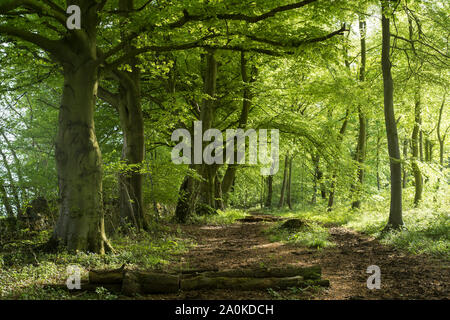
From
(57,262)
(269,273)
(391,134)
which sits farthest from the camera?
(391,134)

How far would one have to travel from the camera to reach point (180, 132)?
59.1 ft

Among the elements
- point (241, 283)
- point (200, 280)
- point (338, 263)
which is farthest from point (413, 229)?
point (200, 280)

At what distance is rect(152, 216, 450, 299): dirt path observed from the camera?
5055mm

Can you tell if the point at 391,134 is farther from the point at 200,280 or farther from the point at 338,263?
the point at 200,280

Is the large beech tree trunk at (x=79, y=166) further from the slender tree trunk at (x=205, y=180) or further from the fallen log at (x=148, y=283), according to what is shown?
the slender tree trunk at (x=205, y=180)

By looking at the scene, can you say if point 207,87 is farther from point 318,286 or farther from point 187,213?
point 318,286

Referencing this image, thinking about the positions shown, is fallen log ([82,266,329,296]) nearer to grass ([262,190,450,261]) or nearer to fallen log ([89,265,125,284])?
fallen log ([89,265,125,284])

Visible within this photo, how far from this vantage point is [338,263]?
7.39 metres

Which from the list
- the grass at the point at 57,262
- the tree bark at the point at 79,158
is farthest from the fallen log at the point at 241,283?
the tree bark at the point at 79,158

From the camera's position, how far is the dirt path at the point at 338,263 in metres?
5.05

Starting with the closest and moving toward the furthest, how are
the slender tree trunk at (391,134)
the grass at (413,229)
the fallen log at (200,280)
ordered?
1. the fallen log at (200,280)
2. the grass at (413,229)
3. the slender tree trunk at (391,134)

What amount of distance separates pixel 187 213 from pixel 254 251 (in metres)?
6.81

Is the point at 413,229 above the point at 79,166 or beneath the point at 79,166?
beneath
